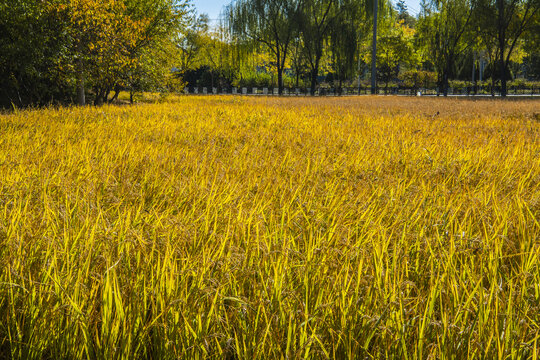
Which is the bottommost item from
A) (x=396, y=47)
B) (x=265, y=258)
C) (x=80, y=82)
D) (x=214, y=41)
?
(x=265, y=258)

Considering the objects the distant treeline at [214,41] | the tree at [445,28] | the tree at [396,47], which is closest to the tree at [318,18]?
the distant treeline at [214,41]

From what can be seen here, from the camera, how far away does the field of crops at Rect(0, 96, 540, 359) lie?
1.27 metres

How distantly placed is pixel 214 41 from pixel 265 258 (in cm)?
5018

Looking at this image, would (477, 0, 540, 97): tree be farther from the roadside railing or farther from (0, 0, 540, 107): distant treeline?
the roadside railing

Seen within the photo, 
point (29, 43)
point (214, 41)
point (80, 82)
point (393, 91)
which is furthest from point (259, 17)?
point (393, 91)

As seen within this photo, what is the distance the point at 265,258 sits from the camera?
62.9 inches

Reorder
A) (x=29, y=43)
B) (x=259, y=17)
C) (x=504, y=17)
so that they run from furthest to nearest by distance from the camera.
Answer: (x=259, y=17), (x=504, y=17), (x=29, y=43)

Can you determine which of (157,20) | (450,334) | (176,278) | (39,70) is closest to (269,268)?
(176,278)

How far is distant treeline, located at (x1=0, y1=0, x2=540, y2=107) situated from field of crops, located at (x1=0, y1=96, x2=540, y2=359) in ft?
27.6

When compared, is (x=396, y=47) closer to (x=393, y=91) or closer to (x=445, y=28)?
(x=393, y=91)

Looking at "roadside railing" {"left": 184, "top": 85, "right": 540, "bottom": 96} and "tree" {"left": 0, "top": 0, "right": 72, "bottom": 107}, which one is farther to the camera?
"roadside railing" {"left": 184, "top": 85, "right": 540, "bottom": 96}

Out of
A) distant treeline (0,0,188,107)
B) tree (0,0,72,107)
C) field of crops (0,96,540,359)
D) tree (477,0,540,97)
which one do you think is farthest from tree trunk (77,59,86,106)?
tree (477,0,540,97)

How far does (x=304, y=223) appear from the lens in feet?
7.48

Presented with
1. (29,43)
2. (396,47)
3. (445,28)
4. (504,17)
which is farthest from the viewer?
(396,47)
